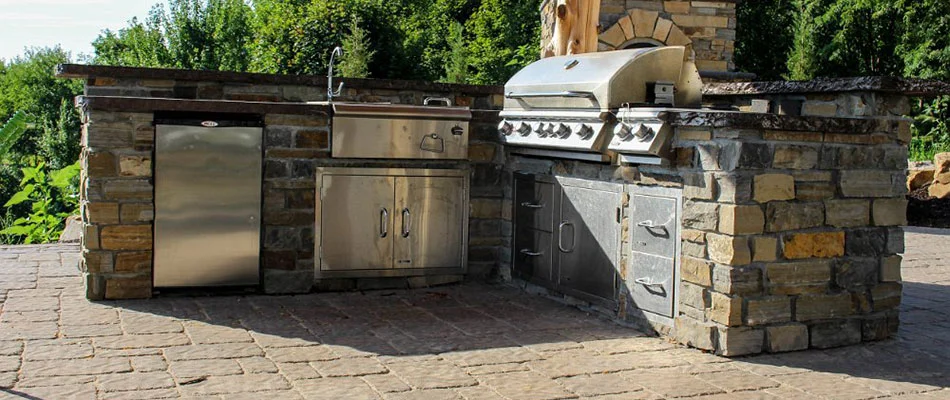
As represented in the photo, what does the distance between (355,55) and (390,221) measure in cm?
1320

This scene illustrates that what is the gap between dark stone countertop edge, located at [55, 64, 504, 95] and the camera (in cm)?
714

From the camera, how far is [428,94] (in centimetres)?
799

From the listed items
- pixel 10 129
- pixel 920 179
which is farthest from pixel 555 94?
pixel 920 179

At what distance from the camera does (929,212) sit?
43.6ft

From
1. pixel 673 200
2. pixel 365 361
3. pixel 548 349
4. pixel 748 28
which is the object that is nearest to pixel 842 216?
pixel 673 200

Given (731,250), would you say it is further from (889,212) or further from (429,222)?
(429,222)

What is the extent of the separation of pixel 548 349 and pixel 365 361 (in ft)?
3.29

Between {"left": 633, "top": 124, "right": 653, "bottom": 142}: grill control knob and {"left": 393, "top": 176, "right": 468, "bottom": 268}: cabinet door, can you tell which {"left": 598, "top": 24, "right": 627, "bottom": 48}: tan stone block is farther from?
{"left": 633, "top": 124, "right": 653, "bottom": 142}: grill control knob

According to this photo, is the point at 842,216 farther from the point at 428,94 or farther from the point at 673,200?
the point at 428,94

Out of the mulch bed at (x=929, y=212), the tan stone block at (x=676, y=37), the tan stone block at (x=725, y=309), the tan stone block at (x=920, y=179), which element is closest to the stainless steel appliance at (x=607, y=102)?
the tan stone block at (x=725, y=309)

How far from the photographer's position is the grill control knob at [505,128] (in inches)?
275

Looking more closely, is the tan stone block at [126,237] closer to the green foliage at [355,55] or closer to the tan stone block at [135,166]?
the tan stone block at [135,166]

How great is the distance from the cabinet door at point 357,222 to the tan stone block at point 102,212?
1.31m

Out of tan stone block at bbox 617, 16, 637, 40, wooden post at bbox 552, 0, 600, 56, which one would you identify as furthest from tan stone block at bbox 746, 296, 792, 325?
tan stone block at bbox 617, 16, 637, 40
